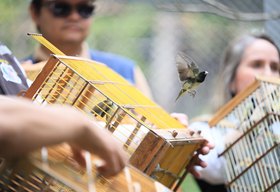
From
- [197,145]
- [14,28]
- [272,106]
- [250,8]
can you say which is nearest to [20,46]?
[14,28]

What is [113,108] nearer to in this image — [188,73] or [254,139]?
[188,73]

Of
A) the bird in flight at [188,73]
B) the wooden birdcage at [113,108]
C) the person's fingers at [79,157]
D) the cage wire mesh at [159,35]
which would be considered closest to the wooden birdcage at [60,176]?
the person's fingers at [79,157]

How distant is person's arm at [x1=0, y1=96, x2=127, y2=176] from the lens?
1140 mm

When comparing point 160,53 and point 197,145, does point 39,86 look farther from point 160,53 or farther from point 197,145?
point 160,53

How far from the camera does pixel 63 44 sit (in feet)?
11.3

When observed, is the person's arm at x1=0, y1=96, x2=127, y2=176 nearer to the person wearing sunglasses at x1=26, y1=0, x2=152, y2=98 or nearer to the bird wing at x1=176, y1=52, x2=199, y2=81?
the bird wing at x1=176, y1=52, x2=199, y2=81

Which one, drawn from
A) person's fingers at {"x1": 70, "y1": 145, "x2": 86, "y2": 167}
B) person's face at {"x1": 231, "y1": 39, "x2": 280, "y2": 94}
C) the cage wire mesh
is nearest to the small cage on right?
person's face at {"x1": 231, "y1": 39, "x2": 280, "y2": 94}

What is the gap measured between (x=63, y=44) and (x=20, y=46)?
1.97 m

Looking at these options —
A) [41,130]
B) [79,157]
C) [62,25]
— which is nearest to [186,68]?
[79,157]

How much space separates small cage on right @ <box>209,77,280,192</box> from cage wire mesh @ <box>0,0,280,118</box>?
198 centimetres

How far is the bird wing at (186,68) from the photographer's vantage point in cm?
206

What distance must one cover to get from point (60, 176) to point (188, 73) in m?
0.76

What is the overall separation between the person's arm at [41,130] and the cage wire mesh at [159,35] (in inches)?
146

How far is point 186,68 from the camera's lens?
2.07 metres
